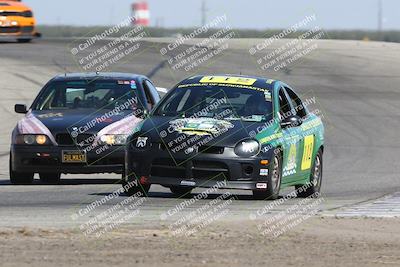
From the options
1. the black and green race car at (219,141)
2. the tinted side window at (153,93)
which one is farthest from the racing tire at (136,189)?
the tinted side window at (153,93)

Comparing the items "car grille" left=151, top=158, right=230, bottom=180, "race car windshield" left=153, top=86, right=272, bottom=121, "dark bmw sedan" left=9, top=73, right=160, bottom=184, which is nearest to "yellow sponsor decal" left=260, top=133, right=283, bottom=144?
"race car windshield" left=153, top=86, right=272, bottom=121

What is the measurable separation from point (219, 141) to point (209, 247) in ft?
12.3

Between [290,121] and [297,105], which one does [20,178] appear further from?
[290,121]

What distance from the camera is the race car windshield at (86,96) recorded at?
1603 centimetres

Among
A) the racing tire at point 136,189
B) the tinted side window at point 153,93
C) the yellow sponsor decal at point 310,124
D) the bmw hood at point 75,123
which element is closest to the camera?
the racing tire at point 136,189

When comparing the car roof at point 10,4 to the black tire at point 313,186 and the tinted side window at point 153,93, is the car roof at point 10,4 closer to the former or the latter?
the tinted side window at point 153,93

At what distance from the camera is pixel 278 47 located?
134ft

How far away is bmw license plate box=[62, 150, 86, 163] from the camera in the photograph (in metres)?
15.0

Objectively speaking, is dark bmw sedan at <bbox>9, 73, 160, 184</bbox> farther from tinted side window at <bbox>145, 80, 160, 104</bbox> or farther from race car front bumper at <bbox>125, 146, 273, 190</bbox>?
race car front bumper at <bbox>125, 146, 273, 190</bbox>

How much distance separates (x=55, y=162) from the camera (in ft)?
49.3

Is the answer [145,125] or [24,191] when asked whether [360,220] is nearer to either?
[145,125]

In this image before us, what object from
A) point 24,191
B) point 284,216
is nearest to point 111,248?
point 284,216

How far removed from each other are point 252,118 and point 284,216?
2238 mm

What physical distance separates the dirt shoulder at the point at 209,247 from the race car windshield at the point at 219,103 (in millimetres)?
2967
